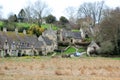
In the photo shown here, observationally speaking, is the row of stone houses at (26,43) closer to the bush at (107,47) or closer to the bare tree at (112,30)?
the bare tree at (112,30)

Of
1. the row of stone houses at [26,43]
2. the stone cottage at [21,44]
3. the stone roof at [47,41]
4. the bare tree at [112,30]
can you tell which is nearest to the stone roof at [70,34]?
the row of stone houses at [26,43]

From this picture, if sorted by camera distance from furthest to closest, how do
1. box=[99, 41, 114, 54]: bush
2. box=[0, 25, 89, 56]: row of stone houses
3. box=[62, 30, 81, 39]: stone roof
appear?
box=[62, 30, 81, 39]: stone roof, box=[0, 25, 89, 56]: row of stone houses, box=[99, 41, 114, 54]: bush

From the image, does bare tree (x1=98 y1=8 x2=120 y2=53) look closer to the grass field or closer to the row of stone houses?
the row of stone houses

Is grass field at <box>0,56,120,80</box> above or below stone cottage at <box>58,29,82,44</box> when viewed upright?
below

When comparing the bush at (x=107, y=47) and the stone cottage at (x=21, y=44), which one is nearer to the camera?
the bush at (x=107, y=47)

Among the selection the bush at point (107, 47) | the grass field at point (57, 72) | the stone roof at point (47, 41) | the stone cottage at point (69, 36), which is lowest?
the grass field at point (57, 72)

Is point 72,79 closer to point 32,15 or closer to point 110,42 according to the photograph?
point 110,42

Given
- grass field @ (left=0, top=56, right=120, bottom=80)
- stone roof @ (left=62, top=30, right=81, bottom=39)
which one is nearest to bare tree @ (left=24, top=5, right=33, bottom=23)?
stone roof @ (left=62, top=30, right=81, bottom=39)

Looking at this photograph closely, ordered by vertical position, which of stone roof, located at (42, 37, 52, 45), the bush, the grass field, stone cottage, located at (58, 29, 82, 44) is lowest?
the grass field

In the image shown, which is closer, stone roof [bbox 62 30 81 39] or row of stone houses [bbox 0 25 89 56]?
row of stone houses [bbox 0 25 89 56]

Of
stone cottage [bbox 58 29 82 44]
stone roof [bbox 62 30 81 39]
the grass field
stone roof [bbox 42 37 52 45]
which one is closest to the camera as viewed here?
the grass field

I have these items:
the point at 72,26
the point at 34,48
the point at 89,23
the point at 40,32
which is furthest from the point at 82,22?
the point at 34,48

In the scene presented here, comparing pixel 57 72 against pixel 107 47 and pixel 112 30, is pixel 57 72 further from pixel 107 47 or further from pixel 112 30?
pixel 112 30

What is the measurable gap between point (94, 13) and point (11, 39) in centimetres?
4753
